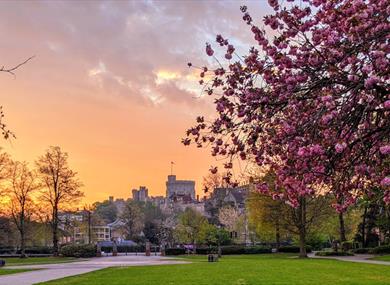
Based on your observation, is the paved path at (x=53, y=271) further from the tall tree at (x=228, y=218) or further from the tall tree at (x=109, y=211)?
the tall tree at (x=109, y=211)

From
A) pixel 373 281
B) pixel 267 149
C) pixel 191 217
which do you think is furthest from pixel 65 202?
pixel 267 149

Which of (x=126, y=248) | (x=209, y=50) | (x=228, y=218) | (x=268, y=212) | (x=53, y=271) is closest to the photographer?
(x=209, y=50)

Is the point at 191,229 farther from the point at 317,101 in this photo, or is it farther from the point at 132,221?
the point at 317,101

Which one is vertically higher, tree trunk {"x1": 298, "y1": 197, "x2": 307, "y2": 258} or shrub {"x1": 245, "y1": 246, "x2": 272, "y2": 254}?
tree trunk {"x1": 298, "y1": 197, "x2": 307, "y2": 258}

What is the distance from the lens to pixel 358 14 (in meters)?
7.02

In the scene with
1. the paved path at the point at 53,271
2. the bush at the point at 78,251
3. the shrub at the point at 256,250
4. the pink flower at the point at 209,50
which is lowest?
the shrub at the point at 256,250

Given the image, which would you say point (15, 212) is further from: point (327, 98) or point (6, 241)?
point (327, 98)

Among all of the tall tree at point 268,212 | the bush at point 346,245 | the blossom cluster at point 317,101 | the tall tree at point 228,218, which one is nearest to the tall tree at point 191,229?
the tall tree at point 228,218

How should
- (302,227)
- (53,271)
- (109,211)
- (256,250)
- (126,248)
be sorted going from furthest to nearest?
(109,211) → (126,248) → (256,250) → (302,227) → (53,271)

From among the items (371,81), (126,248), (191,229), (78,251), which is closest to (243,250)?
(78,251)

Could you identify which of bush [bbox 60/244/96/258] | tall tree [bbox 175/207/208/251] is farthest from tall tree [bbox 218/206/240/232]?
bush [bbox 60/244/96/258]

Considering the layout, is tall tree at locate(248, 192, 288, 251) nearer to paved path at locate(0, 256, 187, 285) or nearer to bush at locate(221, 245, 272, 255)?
bush at locate(221, 245, 272, 255)

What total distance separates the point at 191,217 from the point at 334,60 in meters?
70.1

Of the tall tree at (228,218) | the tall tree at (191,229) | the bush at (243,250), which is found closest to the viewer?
the bush at (243,250)
